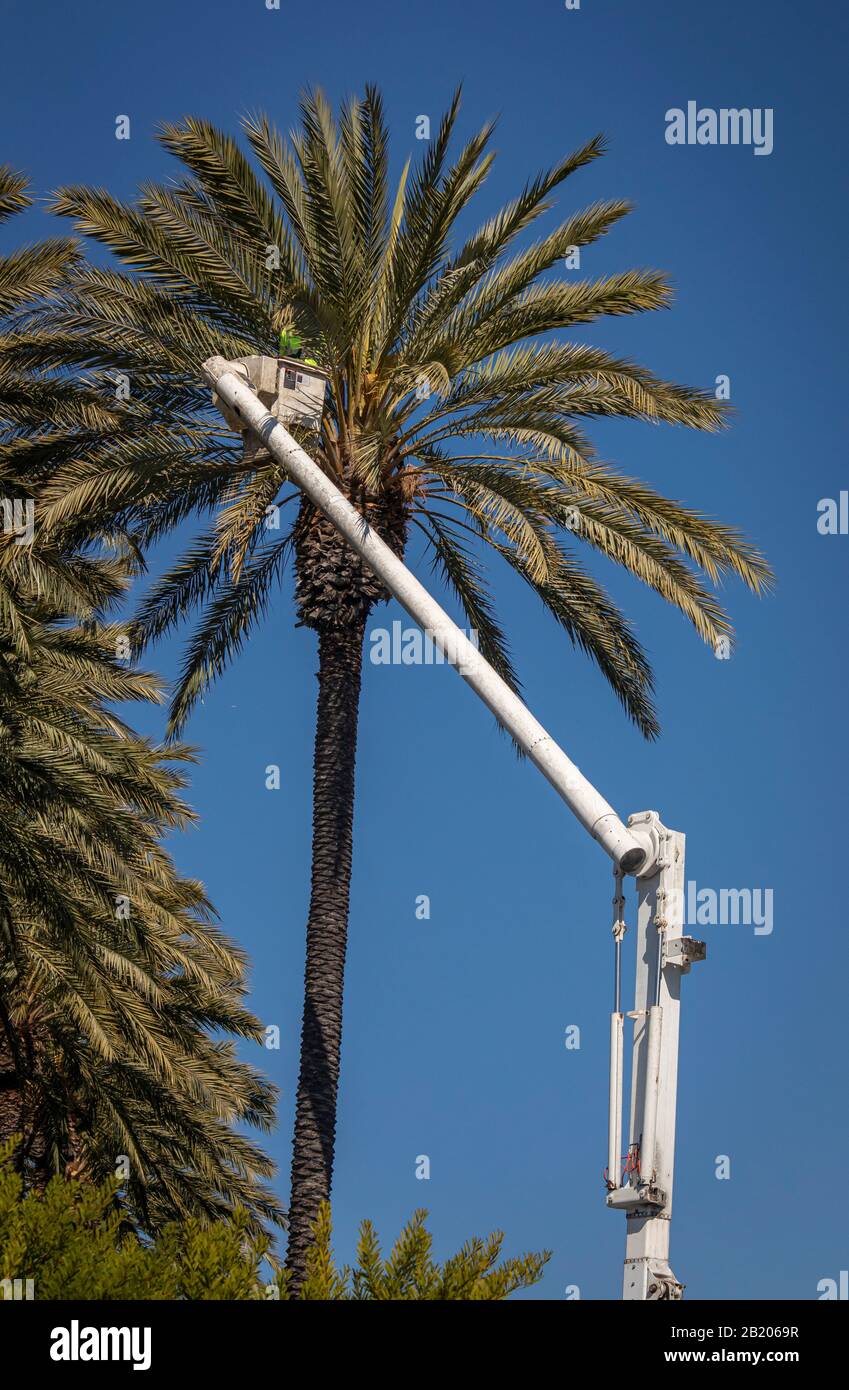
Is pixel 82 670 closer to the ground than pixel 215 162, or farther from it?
closer to the ground

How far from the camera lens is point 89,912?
19875 mm

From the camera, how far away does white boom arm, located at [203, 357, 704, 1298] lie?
10711mm

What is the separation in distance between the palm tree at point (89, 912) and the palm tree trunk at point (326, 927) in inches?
95.8

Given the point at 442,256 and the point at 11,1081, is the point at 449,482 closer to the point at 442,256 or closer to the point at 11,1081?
the point at 442,256

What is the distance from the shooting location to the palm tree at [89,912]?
16.6 metres

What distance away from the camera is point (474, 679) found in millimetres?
12422

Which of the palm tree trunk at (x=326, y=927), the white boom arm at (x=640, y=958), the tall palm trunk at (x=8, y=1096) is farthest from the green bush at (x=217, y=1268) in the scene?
the tall palm trunk at (x=8, y=1096)

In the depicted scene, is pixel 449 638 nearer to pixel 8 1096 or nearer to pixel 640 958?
pixel 640 958

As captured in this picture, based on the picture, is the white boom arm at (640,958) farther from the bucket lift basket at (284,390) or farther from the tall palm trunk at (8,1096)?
the tall palm trunk at (8,1096)

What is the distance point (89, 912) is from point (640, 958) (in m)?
9.86

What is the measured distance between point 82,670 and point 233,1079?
11410 millimetres

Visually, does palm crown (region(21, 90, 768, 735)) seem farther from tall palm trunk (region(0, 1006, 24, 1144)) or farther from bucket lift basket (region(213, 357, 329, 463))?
tall palm trunk (region(0, 1006, 24, 1144))

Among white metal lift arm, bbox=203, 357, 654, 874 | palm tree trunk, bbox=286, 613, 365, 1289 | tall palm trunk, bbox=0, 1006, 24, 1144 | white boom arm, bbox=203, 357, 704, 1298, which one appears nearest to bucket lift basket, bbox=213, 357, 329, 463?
white metal lift arm, bbox=203, 357, 654, 874
